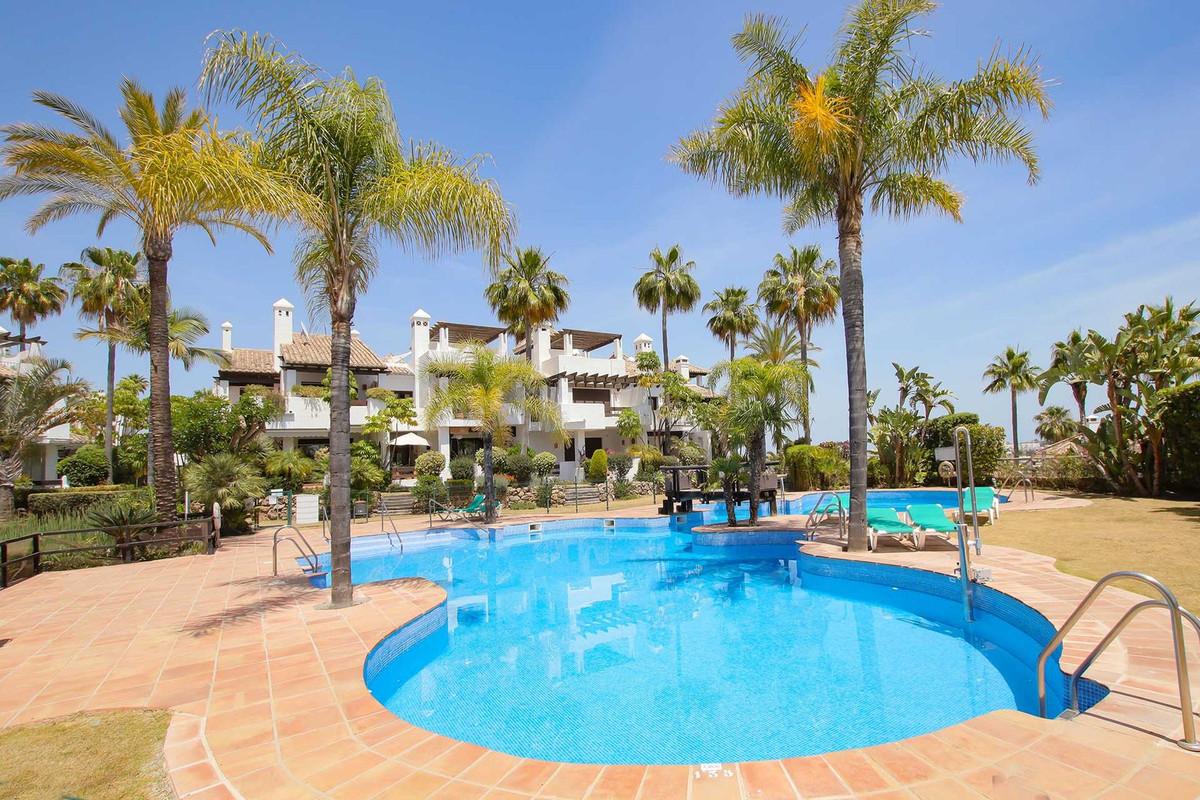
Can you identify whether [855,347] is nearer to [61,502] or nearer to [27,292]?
[61,502]

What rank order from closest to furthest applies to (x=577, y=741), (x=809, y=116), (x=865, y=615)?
(x=577, y=741)
(x=865, y=615)
(x=809, y=116)

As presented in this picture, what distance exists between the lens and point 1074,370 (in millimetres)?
18797

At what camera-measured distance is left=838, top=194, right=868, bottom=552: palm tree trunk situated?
10.6 meters

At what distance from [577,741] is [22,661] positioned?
5757mm

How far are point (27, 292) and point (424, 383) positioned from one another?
18784 mm

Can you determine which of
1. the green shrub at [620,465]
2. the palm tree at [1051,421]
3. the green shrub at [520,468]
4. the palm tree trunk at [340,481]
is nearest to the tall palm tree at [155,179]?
the palm tree trunk at [340,481]

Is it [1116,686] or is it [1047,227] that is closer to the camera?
[1116,686]

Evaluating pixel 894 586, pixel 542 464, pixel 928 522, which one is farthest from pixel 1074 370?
pixel 542 464

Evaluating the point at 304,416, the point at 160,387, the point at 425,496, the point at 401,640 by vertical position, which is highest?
the point at 160,387

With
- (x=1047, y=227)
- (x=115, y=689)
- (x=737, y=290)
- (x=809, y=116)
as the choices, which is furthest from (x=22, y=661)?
(x=737, y=290)

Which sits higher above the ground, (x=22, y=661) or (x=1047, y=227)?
(x=1047, y=227)

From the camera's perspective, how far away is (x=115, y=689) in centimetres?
486

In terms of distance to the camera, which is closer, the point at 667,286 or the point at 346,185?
the point at 346,185

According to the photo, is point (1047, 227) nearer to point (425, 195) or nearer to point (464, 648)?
point (425, 195)
